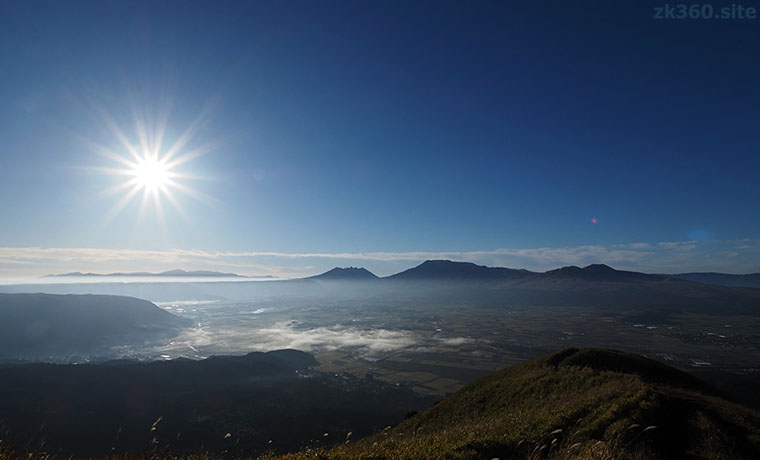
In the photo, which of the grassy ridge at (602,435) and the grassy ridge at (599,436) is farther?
the grassy ridge at (602,435)

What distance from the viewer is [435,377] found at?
15662cm

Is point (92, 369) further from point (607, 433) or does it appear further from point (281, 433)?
point (607, 433)

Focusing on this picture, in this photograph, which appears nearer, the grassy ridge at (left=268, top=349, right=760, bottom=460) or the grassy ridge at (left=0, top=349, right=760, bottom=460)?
the grassy ridge at (left=0, top=349, right=760, bottom=460)

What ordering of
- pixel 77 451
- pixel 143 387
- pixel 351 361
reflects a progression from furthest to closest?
pixel 351 361
pixel 143 387
pixel 77 451

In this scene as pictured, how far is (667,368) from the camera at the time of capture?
1581 inches

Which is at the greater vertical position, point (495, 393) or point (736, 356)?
point (495, 393)

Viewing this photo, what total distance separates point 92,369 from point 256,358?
6473 cm

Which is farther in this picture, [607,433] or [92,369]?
[92,369]

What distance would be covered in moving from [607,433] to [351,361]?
197 metres

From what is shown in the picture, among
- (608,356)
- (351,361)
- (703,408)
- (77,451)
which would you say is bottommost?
(351,361)

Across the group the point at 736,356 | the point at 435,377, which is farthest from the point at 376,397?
the point at 736,356

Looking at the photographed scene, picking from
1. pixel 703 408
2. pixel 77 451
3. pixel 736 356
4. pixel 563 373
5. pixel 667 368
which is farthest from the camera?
pixel 736 356

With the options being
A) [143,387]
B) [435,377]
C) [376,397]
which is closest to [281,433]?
[376,397]

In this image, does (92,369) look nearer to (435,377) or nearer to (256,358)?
(256,358)
